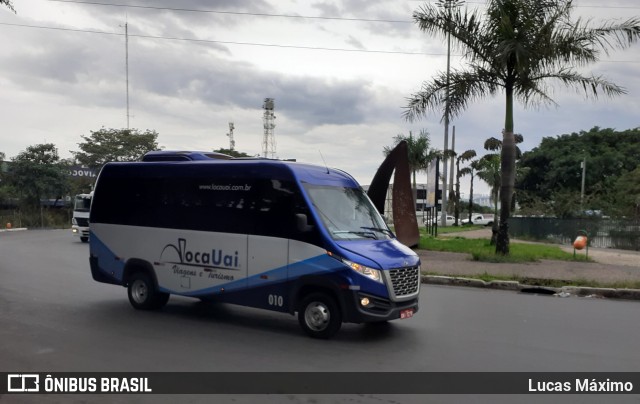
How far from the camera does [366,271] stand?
311 inches

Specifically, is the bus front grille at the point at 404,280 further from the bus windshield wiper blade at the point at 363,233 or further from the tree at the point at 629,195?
the tree at the point at 629,195

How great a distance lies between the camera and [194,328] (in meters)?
9.01

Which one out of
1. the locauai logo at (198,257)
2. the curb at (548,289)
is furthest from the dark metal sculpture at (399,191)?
the locauai logo at (198,257)

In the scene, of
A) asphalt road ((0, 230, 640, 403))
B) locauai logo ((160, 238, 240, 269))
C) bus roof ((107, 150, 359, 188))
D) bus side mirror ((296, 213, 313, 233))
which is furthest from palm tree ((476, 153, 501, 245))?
bus side mirror ((296, 213, 313, 233))

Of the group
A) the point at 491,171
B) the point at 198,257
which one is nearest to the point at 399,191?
the point at 198,257

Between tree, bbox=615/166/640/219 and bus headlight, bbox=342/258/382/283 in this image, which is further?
tree, bbox=615/166/640/219

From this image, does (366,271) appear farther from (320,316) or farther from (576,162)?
(576,162)

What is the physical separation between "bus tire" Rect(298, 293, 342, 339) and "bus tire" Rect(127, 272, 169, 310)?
321 centimetres

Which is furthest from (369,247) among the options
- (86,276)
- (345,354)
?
(86,276)

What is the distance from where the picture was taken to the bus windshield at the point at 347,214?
28.0 ft

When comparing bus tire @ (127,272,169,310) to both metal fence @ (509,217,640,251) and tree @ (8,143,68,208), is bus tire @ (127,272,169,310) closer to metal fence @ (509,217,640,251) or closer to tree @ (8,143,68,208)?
metal fence @ (509,217,640,251)

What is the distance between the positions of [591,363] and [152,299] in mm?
7089

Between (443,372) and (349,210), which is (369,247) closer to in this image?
(349,210)

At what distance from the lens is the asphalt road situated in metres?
7.04
